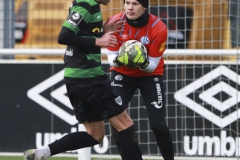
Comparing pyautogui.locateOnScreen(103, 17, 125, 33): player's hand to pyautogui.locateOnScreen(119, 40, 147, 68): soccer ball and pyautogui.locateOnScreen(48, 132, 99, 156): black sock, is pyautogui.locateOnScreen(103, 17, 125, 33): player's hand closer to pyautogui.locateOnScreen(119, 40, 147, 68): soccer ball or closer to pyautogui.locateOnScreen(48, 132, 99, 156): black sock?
pyautogui.locateOnScreen(119, 40, 147, 68): soccer ball

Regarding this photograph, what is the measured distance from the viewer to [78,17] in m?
6.92

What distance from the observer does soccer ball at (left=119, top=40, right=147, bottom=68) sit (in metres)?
7.77

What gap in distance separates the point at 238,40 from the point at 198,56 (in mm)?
581

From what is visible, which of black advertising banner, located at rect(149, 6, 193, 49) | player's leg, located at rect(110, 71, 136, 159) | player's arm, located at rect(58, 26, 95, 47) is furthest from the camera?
black advertising banner, located at rect(149, 6, 193, 49)

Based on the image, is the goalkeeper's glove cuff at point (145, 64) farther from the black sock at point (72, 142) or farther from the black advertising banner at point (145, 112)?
the black advertising banner at point (145, 112)

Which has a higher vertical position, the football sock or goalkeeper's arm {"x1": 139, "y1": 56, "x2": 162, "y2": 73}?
goalkeeper's arm {"x1": 139, "y1": 56, "x2": 162, "y2": 73}

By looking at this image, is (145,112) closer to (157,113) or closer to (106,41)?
(157,113)

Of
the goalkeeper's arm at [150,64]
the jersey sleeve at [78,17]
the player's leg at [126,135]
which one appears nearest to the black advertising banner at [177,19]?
the goalkeeper's arm at [150,64]

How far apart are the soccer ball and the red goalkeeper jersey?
0.12 m

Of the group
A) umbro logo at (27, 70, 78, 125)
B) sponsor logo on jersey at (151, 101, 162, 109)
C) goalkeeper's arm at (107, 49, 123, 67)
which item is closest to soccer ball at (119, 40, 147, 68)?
goalkeeper's arm at (107, 49, 123, 67)

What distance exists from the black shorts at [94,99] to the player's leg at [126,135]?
0.10 metres

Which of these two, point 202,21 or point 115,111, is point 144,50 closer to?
point 115,111

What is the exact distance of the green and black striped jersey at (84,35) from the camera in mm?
6938

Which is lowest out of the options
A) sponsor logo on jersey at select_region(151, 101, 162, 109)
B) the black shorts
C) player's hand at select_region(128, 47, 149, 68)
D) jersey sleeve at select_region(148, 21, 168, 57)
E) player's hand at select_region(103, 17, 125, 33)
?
sponsor logo on jersey at select_region(151, 101, 162, 109)
